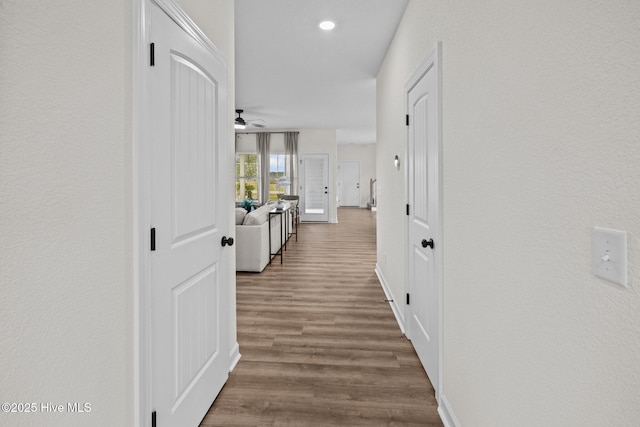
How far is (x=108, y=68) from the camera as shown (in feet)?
3.38

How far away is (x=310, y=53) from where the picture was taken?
13.2ft

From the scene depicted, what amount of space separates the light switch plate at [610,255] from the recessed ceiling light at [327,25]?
10.2 ft

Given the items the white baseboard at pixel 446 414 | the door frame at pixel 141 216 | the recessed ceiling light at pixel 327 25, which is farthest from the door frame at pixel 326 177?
the door frame at pixel 141 216

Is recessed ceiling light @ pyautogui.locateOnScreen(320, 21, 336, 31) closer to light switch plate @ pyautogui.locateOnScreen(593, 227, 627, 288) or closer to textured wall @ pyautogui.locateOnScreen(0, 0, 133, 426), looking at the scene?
→ textured wall @ pyautogui.locateOnScreen(0, 0, 133, 426)

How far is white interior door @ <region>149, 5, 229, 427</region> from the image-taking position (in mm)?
1314

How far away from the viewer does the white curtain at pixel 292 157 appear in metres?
10.0

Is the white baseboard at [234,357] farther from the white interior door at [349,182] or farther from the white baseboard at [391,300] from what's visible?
the white interior door at [349,182]

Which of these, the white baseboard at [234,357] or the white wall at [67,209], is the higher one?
the white wall at [67,209]

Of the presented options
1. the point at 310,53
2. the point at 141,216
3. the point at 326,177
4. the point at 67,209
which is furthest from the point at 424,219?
the point at 326,177

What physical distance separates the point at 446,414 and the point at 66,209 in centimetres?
189

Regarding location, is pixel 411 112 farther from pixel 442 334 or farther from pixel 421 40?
pixel 442 334

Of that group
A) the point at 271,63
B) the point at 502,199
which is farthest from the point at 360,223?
the point at 502,199

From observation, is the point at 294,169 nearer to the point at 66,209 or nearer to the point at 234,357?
the point at 234,357

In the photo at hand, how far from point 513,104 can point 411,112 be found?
1.61m
